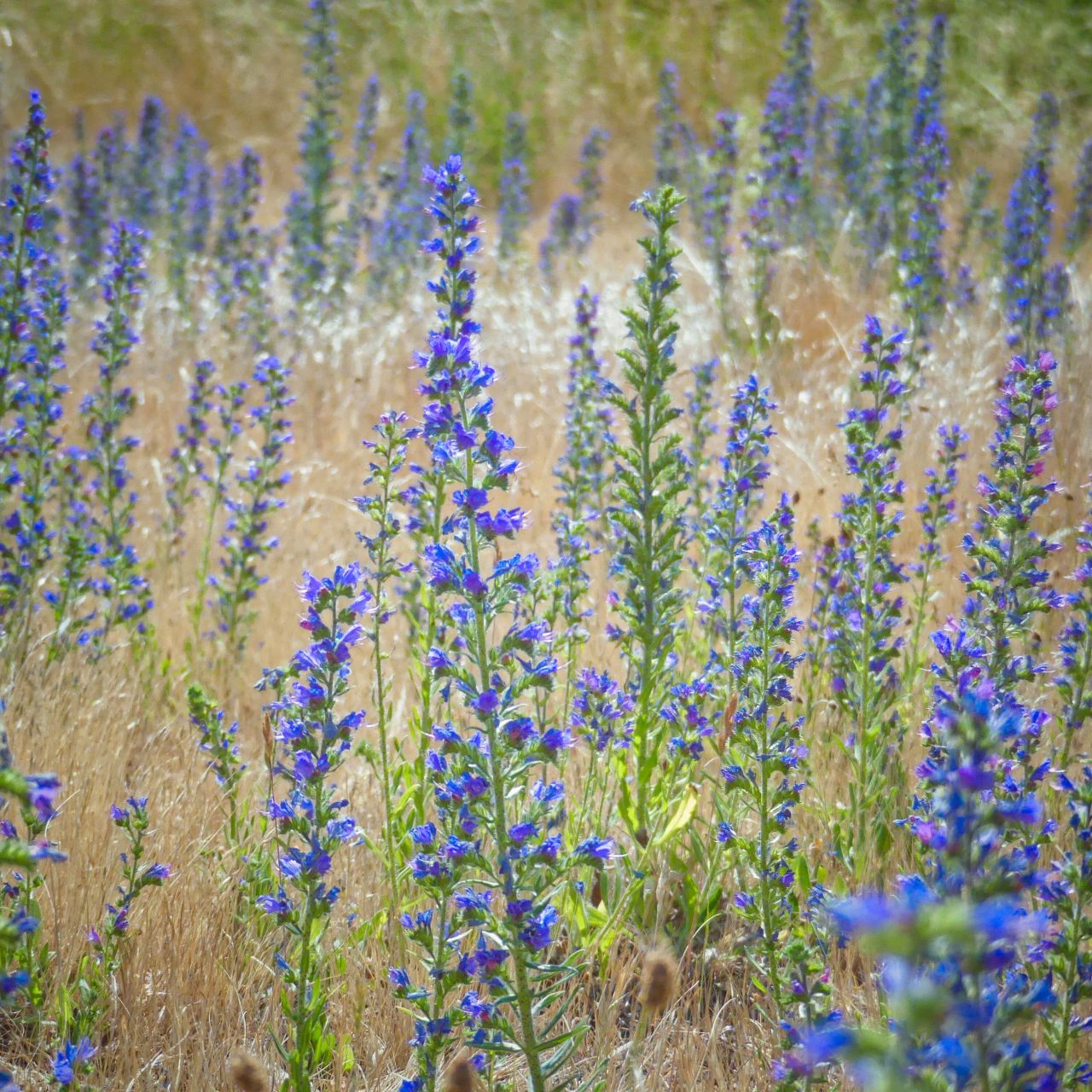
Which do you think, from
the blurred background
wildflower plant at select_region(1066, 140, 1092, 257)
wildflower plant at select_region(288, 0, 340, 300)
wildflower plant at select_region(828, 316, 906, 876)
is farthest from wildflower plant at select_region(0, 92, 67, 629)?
the blurred background

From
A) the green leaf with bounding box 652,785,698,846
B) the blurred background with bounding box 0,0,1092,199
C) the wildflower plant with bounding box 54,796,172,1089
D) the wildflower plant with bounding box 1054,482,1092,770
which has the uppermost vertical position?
the blurred background with bounding box 0,0,1092,199

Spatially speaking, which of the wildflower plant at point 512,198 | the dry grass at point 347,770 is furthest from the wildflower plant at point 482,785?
the wildflower plant at point 512,198

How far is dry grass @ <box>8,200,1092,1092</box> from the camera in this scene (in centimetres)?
196

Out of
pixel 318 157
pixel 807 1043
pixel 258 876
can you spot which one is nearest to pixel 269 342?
pixel 318 157

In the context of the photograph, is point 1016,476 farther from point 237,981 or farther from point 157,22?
point 157,22

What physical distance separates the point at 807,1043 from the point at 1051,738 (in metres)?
2.30

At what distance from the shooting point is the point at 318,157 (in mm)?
7914

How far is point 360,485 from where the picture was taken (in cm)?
500

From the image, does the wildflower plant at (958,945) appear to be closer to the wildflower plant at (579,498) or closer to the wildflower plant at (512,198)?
the wildflower plant at (579,498)

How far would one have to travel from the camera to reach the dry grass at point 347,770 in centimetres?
196

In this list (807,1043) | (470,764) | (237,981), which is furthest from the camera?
(237,981)

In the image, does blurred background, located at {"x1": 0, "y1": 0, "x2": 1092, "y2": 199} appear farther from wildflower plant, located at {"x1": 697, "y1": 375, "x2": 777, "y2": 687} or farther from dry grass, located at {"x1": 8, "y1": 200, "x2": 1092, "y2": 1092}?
wildflower plant, located at {"x1": 697, "y1": 375, "x2": 777, "y2": 687}

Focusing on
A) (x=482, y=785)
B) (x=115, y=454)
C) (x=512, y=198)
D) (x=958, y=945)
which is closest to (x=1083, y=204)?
(x=512, y=198)

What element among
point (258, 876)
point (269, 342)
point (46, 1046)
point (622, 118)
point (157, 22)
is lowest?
point (46, 1046)
